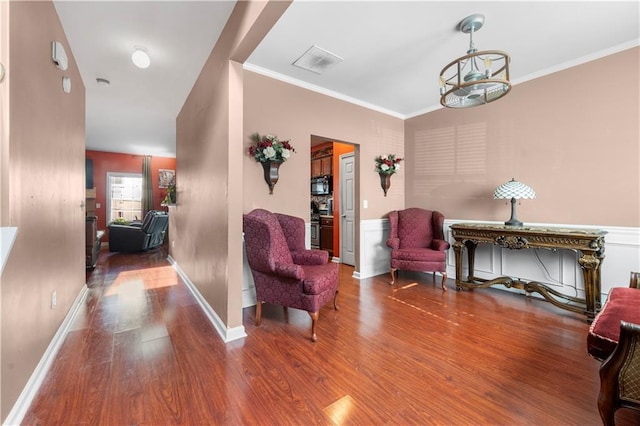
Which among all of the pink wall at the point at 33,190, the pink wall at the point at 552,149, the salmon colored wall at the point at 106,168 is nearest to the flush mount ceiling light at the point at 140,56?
the pink wall at the point at 33,190

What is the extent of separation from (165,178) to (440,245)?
798 centimetres

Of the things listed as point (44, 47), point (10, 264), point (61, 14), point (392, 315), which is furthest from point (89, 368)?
point (61, 14)

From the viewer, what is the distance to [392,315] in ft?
8.84

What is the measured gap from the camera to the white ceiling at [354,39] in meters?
2.13

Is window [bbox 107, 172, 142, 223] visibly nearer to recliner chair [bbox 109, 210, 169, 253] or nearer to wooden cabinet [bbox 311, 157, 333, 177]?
recliner chair [bbox 109, 210, 169, 253]

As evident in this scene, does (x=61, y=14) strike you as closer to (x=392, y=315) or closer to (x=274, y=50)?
(x=274, y=50)

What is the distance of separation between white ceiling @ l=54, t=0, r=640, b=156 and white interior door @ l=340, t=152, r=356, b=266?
59.2 inches

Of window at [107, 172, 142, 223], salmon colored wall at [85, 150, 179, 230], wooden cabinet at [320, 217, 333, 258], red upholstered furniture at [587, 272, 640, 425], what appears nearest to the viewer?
red upholstered furniture at [587, 272, 640, 425]

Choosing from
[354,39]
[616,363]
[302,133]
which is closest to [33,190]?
[302,133]

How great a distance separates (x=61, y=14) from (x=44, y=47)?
0.58 metres

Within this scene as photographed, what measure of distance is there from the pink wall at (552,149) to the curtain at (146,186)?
763 cm

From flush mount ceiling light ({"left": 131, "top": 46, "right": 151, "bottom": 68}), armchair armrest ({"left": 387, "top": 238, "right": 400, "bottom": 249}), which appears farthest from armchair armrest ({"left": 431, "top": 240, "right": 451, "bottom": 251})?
flush mount ceiling light ({"left": 131, "top": 46, "right": 151, "bottom": 68})

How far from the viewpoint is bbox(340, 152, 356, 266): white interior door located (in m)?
4.88

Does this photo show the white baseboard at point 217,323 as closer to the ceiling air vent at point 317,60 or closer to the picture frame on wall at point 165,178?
the ceiling air vent at point 317,60
